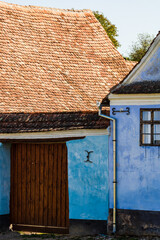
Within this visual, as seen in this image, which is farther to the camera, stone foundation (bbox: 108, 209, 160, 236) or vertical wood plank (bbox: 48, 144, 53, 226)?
vertical wood plank (bbox: 48, 144, 53, 226)

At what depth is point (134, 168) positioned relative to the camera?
14250 mm

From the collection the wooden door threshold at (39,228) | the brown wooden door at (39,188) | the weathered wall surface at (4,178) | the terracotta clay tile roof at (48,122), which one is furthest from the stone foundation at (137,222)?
the weathered wall surface at (4,178)

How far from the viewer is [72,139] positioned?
15055 mm

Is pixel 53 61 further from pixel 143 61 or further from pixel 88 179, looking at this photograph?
pixel 88 179

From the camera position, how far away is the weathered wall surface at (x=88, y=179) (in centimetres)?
1469

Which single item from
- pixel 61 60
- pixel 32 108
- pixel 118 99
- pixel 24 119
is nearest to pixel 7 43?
pixel 61 60

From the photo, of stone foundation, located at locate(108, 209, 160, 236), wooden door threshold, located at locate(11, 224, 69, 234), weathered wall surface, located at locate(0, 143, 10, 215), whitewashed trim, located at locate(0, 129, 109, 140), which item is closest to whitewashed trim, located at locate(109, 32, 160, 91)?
whitewashed trim, located at locate(0, 129, 109, 140)

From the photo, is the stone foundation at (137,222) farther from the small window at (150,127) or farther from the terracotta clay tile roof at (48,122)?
the terracotta clay tile roof at (48,122)

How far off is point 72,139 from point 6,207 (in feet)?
9.93

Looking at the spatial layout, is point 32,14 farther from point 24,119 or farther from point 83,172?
point 83,172

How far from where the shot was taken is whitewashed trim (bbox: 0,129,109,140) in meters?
14.8

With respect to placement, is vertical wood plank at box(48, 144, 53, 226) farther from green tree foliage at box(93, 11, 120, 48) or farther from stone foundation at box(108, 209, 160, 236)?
green tree foliage at box(93, 11, 120, 48)

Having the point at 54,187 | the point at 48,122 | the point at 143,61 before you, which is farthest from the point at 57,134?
the point at 143,61

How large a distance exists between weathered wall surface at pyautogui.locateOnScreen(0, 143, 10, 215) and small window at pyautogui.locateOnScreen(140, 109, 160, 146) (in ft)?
13.9
